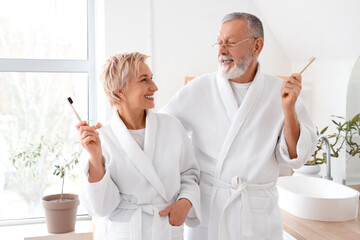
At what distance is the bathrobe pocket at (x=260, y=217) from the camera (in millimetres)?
1470

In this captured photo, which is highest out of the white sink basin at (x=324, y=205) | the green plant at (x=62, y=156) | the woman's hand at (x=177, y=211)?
the woman's hand at (x=177, y=211)

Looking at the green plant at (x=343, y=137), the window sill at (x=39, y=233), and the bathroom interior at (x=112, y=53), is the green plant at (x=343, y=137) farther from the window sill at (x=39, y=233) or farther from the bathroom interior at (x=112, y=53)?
the window sill at (x=39, y=233)

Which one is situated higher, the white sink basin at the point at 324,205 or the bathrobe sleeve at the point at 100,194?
the bathrobe sleeve at the point at 100,194

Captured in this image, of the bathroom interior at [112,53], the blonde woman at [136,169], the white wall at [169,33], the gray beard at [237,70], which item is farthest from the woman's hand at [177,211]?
the white wall at [169,33]

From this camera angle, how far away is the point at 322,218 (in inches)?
69.2

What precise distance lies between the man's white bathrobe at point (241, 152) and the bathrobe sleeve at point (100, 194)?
0.39 meters

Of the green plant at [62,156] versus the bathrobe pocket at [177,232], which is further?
the green plant at [62,156]

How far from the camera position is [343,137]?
2.41 metres

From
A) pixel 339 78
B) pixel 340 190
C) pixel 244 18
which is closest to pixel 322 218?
pixel 340 190

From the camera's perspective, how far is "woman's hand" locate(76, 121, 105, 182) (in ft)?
4.01

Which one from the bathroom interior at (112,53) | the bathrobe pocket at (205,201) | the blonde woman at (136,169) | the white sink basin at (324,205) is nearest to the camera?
the blonde woman at (136,169)

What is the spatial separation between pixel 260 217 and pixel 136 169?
499 millimetres

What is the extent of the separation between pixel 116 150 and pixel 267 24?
2.19 meters

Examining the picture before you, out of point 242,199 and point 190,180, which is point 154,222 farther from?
point 242,199
